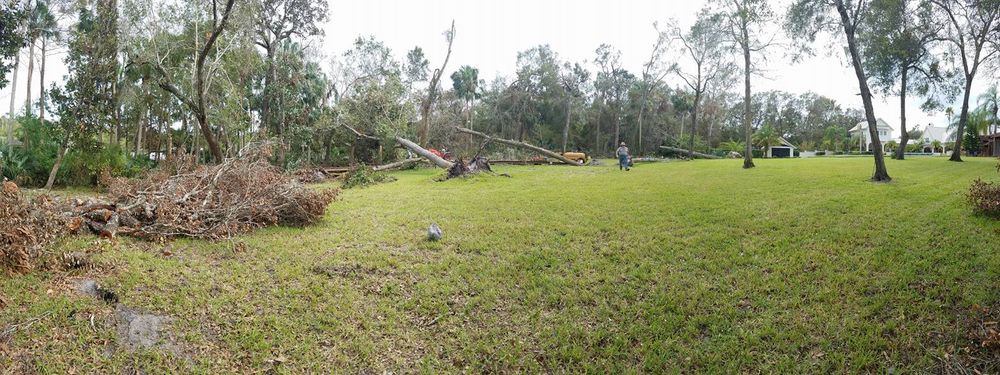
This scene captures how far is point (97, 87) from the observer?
43.1ft

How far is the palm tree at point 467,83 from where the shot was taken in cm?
4075

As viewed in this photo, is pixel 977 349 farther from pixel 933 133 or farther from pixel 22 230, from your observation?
pixel 933 133

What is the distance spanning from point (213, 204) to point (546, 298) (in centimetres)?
524

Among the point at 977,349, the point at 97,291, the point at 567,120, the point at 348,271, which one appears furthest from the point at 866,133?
the point at 97,291

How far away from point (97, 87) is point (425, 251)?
509 inches

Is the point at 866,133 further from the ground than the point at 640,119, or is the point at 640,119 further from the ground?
the point at 640,119

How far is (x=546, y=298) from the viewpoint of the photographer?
16.3ft

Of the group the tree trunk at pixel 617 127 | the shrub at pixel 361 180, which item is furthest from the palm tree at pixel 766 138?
the shrub at pixel 361 180

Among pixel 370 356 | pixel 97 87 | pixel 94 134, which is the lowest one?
pixel 370 356

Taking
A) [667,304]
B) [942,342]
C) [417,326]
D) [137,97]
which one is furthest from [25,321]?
[137,97]

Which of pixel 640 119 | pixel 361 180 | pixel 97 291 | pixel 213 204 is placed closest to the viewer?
pixel 97 291

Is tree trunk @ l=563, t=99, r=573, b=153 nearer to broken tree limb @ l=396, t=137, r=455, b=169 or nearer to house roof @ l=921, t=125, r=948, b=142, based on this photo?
broken tree limb @ l=396, t=137, r=455, b=169

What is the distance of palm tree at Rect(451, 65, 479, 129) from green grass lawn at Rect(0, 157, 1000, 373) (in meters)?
34.8

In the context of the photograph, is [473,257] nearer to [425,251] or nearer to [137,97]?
[425,251]
